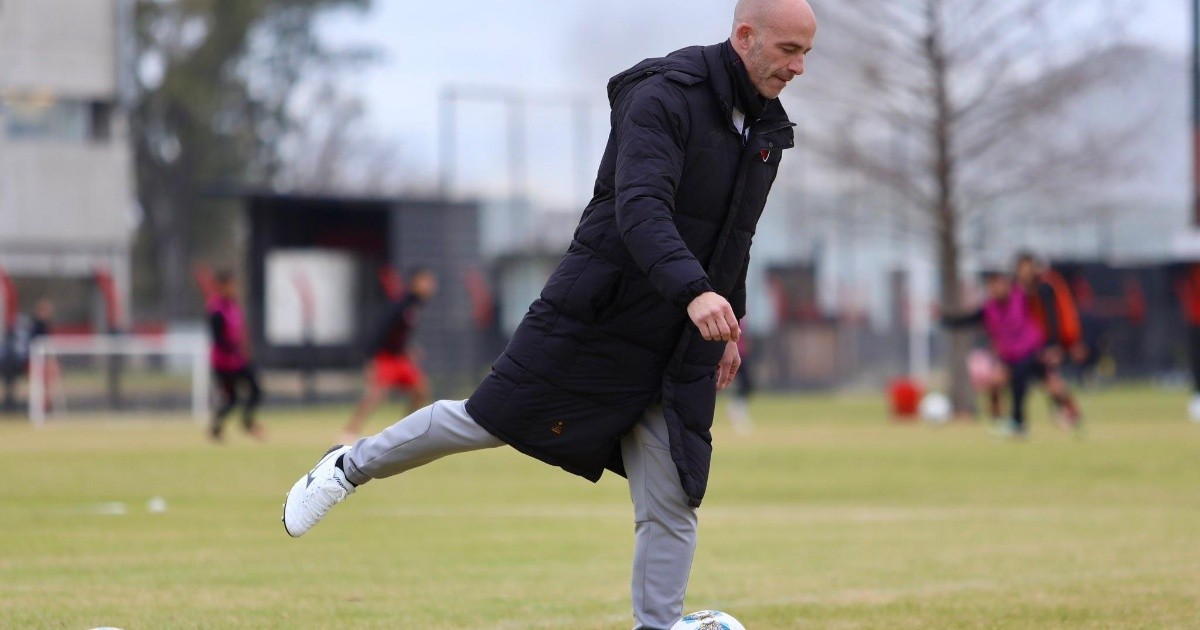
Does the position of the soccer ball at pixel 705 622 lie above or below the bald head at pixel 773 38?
below

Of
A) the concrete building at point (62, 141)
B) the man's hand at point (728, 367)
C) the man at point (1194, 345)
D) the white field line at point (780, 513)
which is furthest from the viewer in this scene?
the concrete building at point (62, 141)

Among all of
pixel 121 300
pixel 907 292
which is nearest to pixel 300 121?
pixel 121 300

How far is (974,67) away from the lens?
2905cm

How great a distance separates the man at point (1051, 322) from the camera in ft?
67.7

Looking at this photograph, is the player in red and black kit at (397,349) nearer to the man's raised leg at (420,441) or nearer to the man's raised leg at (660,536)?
the man's raised leg at (420,441)

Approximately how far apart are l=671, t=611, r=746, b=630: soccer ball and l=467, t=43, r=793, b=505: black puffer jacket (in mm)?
355

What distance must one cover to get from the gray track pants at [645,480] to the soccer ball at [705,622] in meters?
0.05

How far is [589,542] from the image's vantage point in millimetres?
9859

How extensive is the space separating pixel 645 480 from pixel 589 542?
4490 millimetres

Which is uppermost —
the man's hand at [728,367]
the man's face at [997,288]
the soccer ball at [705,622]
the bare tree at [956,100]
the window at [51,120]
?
the window at [51,120]

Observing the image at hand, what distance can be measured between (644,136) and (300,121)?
57.0 meters

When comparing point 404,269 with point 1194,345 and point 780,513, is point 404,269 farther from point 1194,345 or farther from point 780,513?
point 780,513

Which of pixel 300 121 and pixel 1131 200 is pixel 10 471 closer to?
pixel 1131 200

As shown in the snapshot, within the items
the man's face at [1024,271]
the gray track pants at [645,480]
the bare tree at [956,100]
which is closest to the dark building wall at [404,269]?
the bare tree at [956,100]
